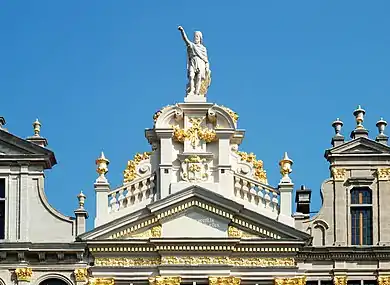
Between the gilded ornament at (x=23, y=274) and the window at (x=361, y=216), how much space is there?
996cm

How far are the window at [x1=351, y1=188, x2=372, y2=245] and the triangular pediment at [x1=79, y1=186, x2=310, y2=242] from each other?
1.74 metres

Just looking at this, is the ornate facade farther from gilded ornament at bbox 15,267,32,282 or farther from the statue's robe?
the statue's robe

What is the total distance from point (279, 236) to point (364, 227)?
2.73m

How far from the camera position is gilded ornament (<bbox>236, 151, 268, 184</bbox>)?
5588 centimetres

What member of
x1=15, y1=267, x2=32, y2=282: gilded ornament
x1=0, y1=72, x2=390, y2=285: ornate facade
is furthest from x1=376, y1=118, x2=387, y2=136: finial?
x1=15, y1=267, x2=32, y2=282: gilded ornament

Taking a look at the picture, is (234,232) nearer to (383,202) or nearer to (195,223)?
(195,223)

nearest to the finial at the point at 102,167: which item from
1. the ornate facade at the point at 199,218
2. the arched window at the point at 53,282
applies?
the ornate facade at the point at 199,218

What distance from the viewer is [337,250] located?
5491 cm

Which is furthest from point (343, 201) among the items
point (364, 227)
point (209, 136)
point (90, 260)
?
point (90, 260)

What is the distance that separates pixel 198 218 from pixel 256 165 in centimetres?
258

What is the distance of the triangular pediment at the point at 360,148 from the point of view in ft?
183

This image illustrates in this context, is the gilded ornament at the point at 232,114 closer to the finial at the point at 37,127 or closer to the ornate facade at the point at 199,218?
the ornate facade at the point at 199,218

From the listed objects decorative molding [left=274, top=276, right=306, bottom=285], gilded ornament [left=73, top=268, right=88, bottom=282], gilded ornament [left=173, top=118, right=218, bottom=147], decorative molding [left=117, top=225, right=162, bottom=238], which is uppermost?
gilded ornament [left=173, top=118, right=218, bottom=147]

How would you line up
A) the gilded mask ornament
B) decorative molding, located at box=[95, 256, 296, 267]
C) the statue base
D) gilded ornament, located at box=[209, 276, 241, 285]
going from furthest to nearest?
the statue base, the gilded mask ornament, decorative molding, located at box=[95, 256, 296, 267], gilded ornament, located at box=[209, 276, 241, 285]
